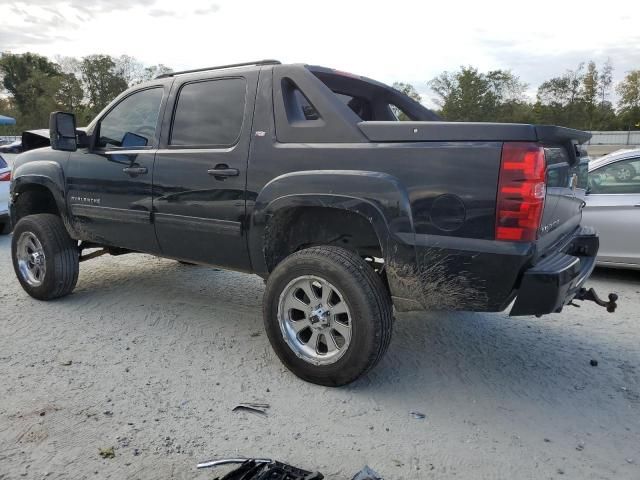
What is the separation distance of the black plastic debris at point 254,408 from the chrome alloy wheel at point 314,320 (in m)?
0.40

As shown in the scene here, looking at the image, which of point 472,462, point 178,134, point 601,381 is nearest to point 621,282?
point 601,381

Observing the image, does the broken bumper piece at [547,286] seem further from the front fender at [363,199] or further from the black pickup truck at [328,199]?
the front fender at [363,199]

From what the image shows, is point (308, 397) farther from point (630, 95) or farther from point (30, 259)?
point (630, 95)

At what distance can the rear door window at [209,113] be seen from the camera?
373cm

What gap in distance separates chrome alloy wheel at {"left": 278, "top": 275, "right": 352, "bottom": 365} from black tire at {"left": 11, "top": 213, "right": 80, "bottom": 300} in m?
2.49

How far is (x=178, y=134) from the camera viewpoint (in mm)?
4051

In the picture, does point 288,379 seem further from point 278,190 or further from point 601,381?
point 601,381

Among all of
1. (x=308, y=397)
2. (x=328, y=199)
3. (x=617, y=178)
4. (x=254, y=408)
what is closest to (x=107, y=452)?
(x=254, y=408)

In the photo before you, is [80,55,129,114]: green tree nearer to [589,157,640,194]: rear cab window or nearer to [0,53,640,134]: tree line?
[0,53,640,134]: tree line

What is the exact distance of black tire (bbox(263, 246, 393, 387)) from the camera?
308 cm

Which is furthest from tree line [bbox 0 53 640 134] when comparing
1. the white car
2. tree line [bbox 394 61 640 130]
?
the white car

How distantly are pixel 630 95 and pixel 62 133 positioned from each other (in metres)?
74.5

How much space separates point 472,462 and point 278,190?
1.87 meters

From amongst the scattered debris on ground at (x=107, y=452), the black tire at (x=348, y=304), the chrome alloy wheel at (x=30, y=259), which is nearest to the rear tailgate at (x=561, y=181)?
the black tire at (x=348, y=304)
